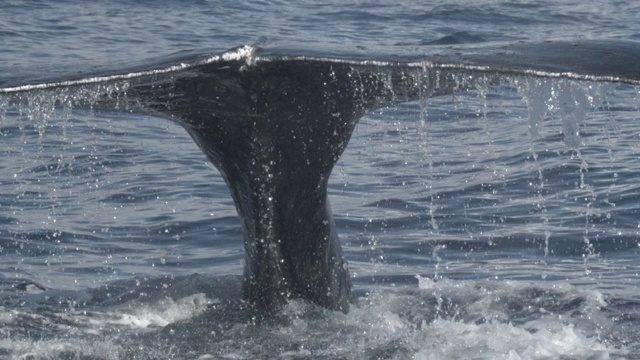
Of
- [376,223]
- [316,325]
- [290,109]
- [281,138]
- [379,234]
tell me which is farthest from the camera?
[376,223]

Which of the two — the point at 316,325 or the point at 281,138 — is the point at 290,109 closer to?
the point at 281,138

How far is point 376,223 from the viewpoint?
836 centimetres

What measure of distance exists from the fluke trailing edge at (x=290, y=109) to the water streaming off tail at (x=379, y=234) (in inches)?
2.8

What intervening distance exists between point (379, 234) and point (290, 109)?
3.61 metres

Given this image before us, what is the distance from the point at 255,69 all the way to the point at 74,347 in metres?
1.45

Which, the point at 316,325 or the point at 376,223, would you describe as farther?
the point at 376,223

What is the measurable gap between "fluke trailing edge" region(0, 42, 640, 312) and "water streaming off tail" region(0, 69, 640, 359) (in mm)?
70

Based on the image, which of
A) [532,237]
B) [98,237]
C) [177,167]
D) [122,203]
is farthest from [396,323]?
[177,167]

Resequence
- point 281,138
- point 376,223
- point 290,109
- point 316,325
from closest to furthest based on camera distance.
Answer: point 290,109, point 281,138, point 316,325, point 376,223

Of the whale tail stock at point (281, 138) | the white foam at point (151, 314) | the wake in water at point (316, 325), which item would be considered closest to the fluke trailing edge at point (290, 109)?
the whale tail stock at point (281, 138)

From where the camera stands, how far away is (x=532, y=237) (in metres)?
7.95

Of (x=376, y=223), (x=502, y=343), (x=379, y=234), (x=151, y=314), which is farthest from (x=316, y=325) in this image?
(x=376, y=223)

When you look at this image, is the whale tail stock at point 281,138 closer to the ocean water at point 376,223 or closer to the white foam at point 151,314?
the ocean water at point 376,223

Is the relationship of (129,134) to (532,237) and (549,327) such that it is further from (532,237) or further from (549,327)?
(549,327)
